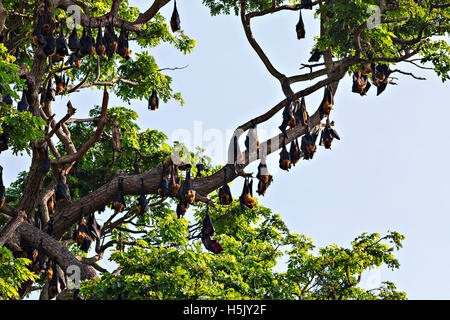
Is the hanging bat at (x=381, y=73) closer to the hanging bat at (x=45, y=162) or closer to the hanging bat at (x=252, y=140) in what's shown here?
the hanging bat at (x=252, y=140)

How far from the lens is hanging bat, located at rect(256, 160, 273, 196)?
49.2 feet

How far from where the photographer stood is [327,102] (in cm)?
1484

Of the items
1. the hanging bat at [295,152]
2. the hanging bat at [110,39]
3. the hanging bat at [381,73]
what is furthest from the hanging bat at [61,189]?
the hanging bat at [381,73]

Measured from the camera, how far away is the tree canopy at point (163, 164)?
1197 centimetres

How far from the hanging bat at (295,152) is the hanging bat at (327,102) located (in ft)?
2.73

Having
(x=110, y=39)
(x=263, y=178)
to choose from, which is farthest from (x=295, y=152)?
(x=110, y=39)

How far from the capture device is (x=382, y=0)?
13.0m

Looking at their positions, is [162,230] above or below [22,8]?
below
